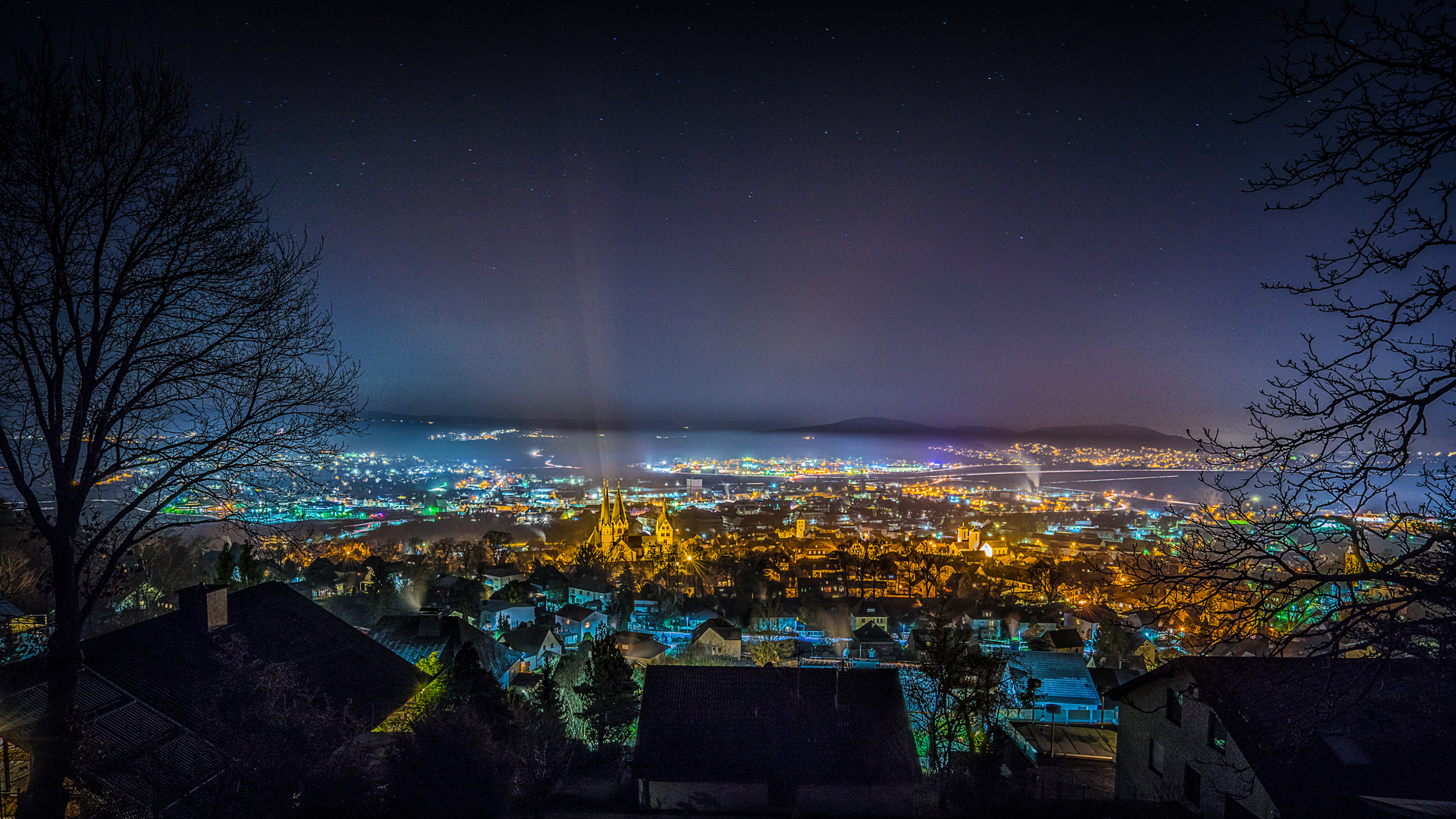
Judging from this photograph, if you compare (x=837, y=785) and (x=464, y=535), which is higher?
(x=837, y=785)

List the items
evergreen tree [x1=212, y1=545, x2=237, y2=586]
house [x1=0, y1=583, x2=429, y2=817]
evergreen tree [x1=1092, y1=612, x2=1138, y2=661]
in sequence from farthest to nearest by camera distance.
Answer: evergreen tree [x1=1092, y1=612, x2=1138, y2=661] → evergreen tree [x1=212, y1=545, x2=237, y2=586] → house [x1=0, y1=583, x2=429, y2=817]

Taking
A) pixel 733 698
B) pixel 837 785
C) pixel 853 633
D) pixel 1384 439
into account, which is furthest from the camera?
pixel 853 633

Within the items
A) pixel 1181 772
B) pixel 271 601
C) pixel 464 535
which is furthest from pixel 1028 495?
pixel 271 601

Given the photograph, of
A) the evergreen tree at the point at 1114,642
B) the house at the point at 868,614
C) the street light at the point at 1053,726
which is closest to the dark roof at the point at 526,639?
the house at the point at 868,614

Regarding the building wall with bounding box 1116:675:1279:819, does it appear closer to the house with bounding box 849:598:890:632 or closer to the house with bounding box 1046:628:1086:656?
the house with bounding box 1046:628:1086:656

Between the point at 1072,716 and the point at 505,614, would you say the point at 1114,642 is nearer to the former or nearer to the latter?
the point at 1072,716

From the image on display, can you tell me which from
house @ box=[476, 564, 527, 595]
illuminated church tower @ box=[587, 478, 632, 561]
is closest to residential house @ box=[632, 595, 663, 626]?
house @ box=[476, 564, 527, 595]

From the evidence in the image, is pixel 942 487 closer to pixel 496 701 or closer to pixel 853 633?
pixel 853 633
